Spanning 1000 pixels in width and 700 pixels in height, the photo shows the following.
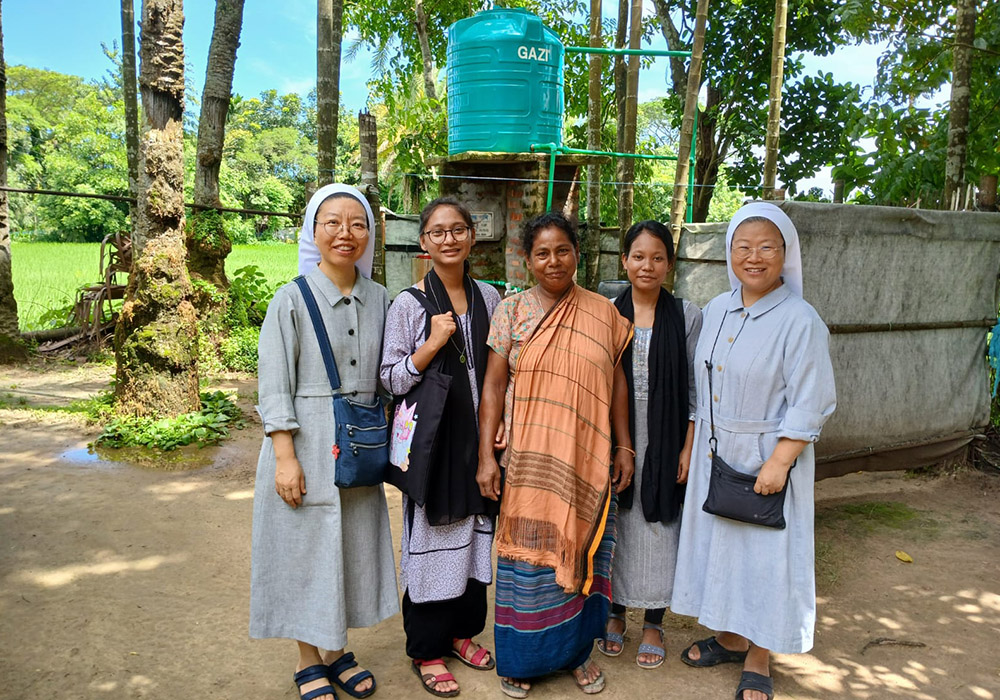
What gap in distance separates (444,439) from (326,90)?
4702 millimetres

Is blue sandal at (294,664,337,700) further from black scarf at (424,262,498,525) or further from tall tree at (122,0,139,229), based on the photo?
tall tree at (122,0,139,229)

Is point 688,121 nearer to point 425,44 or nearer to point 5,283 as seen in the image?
point 5,283

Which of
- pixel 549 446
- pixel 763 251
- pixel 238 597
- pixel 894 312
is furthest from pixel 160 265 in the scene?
pixel 894 312

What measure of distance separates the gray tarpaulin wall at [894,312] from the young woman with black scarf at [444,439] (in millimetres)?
1875

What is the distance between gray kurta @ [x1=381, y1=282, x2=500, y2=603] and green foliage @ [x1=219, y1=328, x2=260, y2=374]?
5979 mm

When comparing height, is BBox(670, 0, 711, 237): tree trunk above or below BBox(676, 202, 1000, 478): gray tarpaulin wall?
above

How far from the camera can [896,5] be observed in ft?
21.6

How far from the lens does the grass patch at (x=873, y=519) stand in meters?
4.43

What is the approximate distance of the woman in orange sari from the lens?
255cm

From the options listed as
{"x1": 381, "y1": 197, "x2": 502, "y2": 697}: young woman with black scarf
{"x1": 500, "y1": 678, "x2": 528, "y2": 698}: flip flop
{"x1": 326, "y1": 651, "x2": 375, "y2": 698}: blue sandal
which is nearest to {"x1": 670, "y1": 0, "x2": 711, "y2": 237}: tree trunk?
{"x1": 381, "y1": 197, "x2": 502, "y2": 697}: young woman with black scarf

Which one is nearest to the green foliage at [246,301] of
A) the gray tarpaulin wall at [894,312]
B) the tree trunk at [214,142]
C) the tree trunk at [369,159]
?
the tree trunk at [214,142]

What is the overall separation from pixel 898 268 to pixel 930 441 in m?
1.22

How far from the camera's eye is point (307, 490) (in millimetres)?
2504

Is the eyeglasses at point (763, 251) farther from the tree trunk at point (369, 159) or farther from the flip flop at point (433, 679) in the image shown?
the tree trunk at point (369, 159)
